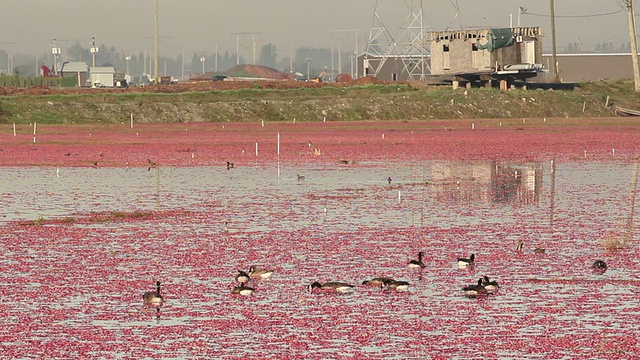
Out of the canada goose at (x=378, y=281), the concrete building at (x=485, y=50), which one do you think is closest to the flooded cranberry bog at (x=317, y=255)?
the canada goose at (x=378, y=281)

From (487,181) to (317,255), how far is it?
827 inches

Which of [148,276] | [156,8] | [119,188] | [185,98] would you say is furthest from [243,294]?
[156,8]

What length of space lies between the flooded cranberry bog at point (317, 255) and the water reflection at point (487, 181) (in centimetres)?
18

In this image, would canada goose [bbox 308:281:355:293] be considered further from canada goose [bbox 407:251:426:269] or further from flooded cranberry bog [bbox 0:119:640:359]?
canada goose [bbox 407:251:426:269]

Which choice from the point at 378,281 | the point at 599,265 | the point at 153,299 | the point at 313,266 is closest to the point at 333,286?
the point at 378,281

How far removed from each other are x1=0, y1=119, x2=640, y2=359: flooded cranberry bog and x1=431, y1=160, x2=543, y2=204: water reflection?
175 millimetres

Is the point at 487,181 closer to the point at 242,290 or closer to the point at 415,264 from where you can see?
the point at 415,264

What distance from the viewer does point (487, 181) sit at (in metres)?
46.7

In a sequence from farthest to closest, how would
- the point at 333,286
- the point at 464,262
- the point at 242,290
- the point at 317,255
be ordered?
the point at 317,255 → the point at 464,262 → the point at 333,286 → the point at 242,290

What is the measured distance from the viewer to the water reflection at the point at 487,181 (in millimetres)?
40250

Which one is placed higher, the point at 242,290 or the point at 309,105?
the point at 309,105

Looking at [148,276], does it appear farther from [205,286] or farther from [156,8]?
[156,8]

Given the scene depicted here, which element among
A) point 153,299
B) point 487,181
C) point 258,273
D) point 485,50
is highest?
point 485,50

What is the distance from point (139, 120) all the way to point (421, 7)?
52.5 meters
